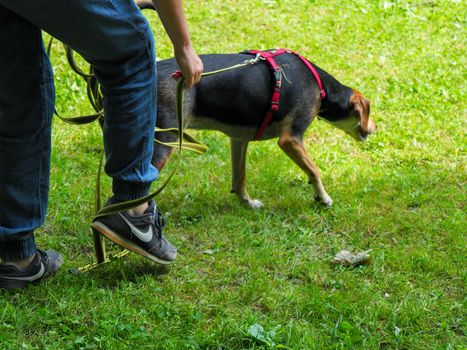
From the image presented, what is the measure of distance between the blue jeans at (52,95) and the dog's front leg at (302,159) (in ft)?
6.18

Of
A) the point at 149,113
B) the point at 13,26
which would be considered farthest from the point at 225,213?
the point at 13,26

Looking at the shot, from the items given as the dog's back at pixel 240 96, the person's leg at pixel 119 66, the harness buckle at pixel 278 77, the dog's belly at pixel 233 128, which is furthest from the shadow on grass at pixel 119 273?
the harness buckle at pixel 278 77

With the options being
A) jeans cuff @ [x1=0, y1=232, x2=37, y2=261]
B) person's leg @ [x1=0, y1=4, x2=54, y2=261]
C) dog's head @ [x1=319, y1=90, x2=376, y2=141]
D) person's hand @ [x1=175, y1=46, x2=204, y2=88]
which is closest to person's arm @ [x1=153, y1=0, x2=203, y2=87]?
person's hand @ [x1=175, y1=46, x2=204, y2=88]

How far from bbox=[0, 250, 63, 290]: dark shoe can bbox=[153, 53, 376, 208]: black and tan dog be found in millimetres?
1182

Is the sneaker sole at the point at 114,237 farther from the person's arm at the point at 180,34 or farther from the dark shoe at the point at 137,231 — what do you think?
the person's arm at the point at 180,34

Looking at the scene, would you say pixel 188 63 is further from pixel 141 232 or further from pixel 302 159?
pixel 302 159

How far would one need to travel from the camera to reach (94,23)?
295cm

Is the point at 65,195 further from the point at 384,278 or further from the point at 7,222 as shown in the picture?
the point at 384,278

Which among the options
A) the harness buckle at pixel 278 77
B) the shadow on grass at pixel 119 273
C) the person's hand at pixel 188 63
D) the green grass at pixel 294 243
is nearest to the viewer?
the person's hand at pixel 188 63

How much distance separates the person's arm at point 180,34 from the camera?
9.74 ft

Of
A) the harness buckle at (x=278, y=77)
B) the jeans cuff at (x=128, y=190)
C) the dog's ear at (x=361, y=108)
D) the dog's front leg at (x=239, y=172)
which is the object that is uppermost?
the jeans cuff at (x=128, y=190)

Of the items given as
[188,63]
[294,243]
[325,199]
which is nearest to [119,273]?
[294,243]

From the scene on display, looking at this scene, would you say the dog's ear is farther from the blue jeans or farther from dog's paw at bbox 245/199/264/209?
the blue jeans

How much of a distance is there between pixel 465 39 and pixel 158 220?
246 inches
